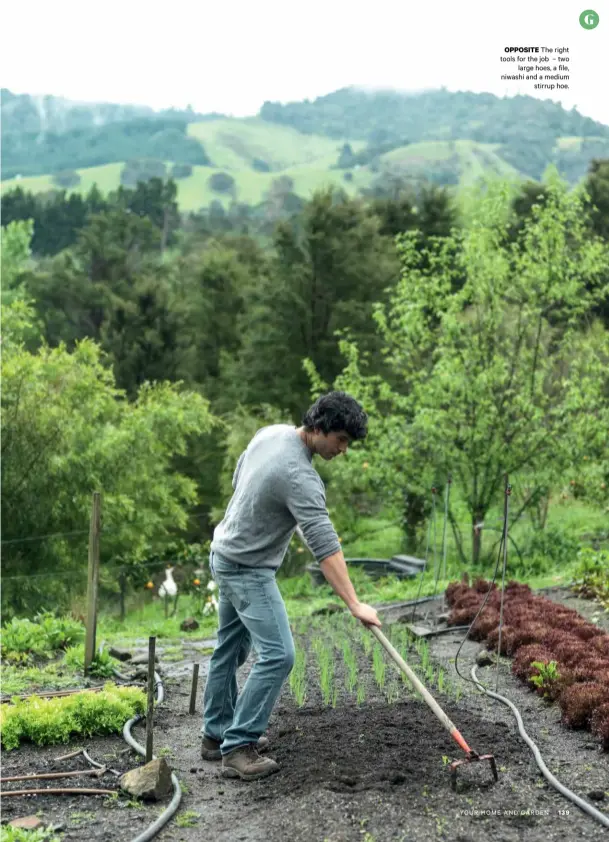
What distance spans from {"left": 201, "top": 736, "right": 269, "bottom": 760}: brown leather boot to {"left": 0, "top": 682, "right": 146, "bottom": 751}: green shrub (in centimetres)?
74

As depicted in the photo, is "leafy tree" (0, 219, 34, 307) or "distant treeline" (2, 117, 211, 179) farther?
"distant treeline" (2, 117, 211, 179)

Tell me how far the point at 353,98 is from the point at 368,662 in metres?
176

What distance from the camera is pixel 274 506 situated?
14.9 ft

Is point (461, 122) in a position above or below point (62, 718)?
above

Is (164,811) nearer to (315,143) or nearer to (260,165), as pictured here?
(260,165)

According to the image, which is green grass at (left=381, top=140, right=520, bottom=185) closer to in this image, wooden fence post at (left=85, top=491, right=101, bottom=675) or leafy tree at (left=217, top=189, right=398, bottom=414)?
leafy tree at (left=217, top=189, right=398, bottom=414)

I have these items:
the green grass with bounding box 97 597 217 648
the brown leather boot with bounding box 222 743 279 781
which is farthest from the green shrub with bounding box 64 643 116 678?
the brown leather boot with bounding box 222 743 279 781

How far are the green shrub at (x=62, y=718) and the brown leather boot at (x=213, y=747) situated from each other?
74 cm

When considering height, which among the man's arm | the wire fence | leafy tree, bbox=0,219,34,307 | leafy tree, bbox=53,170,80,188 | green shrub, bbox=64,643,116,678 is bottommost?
the wire fence

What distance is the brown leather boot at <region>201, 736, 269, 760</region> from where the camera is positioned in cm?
496

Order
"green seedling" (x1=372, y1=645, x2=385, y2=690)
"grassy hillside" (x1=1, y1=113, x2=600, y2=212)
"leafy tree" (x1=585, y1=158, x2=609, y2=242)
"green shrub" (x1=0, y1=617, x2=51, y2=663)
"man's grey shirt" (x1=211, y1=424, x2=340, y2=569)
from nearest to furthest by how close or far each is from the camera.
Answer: "man's grey shirt" (x1=211, y1=424, x2=340, y2=569)
"green seedling" (x1=372, y1=645, x2=385, y2=690)
"green shrub" (x1=0, y1=617, x2=51, y2=663)
"leafy tree" (x1=585, y1=158, x2=609, y2=242)
"grassy hillside" (x1=1, y1=113, x2=600, y2=212)

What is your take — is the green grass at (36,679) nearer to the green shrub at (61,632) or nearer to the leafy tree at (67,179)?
the green shrub at (61,632)

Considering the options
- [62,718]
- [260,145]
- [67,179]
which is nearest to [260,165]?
[260,145]

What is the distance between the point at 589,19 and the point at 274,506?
559 centimetres
